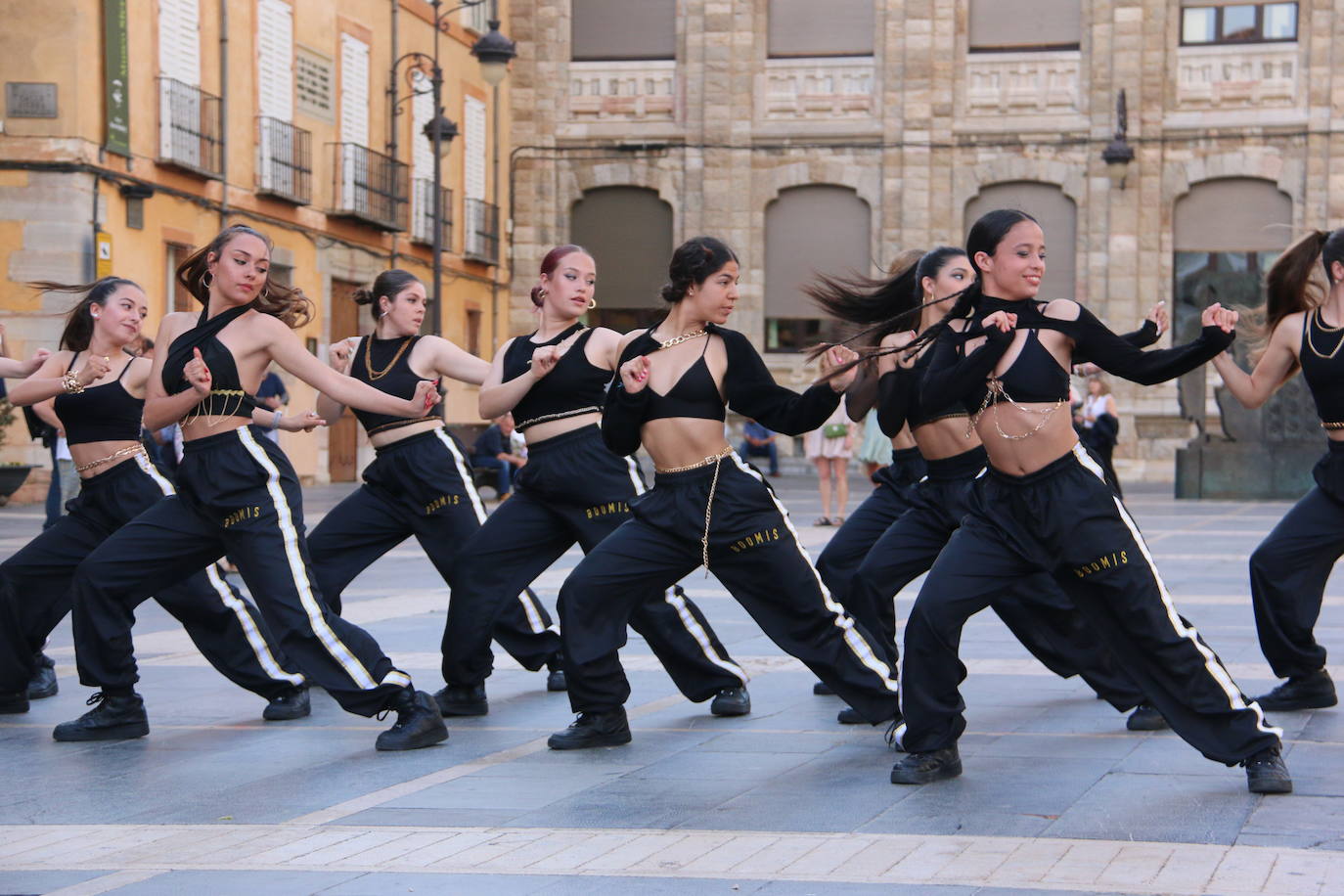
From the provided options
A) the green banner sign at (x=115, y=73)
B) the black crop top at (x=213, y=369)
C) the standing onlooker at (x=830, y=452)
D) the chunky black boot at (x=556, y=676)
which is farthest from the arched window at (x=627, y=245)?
the black crop top at (x=213, y=369)

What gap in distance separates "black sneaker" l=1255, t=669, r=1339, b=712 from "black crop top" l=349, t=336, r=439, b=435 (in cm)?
360

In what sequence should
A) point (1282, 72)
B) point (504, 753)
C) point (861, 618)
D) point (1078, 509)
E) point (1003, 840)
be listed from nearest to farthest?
point (1003, 840) → point (1078, 509) → point (504, 753) → point (861, 618) → point (1282, 72)

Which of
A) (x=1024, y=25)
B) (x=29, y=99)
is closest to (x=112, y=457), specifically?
(x=29, y=99)

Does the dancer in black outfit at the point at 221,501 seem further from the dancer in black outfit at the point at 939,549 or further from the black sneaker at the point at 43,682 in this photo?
the dancer in black outfit at the point at 939,549

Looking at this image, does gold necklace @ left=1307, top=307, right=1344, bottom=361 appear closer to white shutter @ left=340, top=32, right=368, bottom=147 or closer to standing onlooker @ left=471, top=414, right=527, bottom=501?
standing onlooker @ left=471, top=414, right=527, bottom=501

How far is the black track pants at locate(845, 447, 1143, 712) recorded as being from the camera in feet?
24.8

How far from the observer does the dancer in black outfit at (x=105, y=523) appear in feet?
25.9

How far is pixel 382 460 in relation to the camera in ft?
28.2

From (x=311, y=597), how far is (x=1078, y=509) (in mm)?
2723

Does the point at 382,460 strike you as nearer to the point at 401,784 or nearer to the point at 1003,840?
the point at 401,784

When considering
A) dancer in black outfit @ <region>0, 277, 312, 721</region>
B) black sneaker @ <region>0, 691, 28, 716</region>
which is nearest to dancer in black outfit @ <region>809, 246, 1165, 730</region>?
dancer in black outfit @ <region>0, 277, 312, 721</region>

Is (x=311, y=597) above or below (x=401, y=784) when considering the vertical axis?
above

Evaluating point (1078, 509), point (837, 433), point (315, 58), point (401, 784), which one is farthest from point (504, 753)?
point (315, 58)

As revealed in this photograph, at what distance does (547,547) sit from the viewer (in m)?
8.05
